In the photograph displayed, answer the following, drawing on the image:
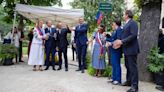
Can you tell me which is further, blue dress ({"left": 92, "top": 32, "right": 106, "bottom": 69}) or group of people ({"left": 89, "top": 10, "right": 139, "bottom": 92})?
blue dress ({"left": 92, "top": 32, "right": 106, "bottom": 69})

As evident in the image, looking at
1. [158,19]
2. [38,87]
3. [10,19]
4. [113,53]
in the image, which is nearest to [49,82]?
[38,87]

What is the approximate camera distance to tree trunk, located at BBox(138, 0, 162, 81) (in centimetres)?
985

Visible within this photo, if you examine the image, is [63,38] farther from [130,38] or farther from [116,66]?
[130,38]

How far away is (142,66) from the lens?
1003 centimetres

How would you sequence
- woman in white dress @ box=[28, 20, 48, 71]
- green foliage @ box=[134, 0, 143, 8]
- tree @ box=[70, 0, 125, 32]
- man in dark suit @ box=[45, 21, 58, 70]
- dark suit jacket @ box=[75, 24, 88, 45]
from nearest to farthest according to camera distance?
1. green foliage @ box=[134, 0, 143, 8]
2. dark suit jacket @ box=[75, 24, 88, 45]
3. woman in white dress @ box=[28, 20, 48, 71]
4. man in dark suit @ box=[45, 21, 58, 70]
5. tree @ box=[70, 0, 125, 32]

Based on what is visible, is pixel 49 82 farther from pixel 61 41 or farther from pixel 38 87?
pixel 61 41

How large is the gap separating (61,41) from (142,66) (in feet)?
11.4

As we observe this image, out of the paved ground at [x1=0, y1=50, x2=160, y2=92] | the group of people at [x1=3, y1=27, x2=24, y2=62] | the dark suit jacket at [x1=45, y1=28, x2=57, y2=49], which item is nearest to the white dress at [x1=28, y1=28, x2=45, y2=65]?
the dark suit jacket at [x1=45, y1=28, x2=57, y2=49]

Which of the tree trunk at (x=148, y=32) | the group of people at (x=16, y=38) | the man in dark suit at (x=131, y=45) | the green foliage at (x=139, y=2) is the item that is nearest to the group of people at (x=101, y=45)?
the man in dark suit at (x=131, y=45)

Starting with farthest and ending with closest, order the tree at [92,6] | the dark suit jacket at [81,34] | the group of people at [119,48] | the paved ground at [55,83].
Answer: the tree at [92,6] < the dark suit jacket at [81,34] < the paved ground at [55,83] < the group of people at [119,48]

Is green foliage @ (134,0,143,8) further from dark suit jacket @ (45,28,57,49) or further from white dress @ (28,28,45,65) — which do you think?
white dress @ (28,28,45,65)

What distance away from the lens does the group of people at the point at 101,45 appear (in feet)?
27.5

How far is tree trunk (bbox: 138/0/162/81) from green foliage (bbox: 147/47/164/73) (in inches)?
9.3

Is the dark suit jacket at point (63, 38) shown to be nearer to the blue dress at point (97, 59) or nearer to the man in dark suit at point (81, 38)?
the man in dark suit at point (81, 38)
